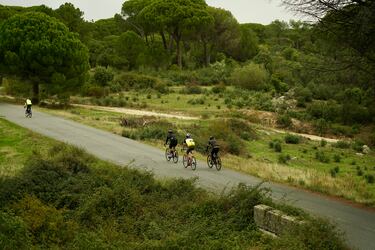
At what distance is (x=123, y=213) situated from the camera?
1623cm

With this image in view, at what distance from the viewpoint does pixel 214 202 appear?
1586cm

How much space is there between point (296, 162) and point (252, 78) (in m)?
38.7

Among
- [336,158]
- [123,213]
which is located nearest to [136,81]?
[336,158]

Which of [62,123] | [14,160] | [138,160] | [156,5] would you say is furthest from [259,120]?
[156,5]

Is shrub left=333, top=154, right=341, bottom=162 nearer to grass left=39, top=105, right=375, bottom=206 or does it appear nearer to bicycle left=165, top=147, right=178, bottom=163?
grass left=39, top=105, right=375, bottom=206

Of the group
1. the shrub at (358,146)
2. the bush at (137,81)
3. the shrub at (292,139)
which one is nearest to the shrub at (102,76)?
the bush at (137,81)

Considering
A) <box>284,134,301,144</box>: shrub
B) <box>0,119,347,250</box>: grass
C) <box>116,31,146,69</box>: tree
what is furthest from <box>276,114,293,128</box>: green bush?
<box>116,31,146,69</box>: tree

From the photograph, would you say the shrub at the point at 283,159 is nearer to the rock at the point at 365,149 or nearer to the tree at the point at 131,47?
the rock at the point at 365,149

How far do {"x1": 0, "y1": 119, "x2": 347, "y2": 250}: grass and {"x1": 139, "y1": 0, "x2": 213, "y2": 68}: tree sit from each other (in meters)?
66.3

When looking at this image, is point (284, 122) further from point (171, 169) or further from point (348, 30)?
point (348, 30)

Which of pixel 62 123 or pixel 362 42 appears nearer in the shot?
pixel 362 42

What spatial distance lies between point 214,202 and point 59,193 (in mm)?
5486

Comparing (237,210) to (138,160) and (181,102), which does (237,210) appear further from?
(181,102)

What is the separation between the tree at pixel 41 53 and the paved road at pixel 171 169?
5.70m
